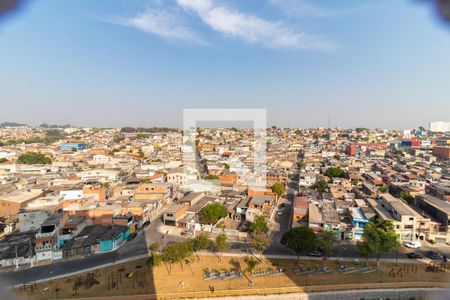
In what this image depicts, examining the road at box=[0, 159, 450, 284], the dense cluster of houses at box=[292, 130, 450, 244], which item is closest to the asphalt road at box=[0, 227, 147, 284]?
the road at box=[0, 159, 450, 284]

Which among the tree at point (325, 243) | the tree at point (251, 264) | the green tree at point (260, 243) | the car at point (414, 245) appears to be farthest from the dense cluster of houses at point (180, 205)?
the tree at point (251, 264)

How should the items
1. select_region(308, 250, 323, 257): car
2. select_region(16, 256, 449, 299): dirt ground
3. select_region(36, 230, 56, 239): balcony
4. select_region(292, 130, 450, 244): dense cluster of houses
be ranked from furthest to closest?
1. select_region(292, 130, 450, 244): dense cluster of houses
2. select_region(36, 230, 56, 239): balcony
3. select_region(308, 250, 323, 257): car
4. select_region(16, 256, 449, 299): dirt ground

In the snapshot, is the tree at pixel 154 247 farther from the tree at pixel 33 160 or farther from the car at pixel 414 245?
the tree at pixel 33 160

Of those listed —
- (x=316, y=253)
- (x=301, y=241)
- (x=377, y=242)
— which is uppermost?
(x=377, y=242)

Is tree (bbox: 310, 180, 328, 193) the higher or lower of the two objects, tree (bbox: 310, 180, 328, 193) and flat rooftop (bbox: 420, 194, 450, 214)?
the lower

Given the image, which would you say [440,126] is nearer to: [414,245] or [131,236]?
[414,245]

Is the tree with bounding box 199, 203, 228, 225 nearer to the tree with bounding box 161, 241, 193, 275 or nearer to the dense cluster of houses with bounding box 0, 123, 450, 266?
the dense cluster of houses with bounding box 0, 123, 450, 266

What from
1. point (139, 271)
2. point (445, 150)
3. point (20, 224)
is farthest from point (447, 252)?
point (445, 150)

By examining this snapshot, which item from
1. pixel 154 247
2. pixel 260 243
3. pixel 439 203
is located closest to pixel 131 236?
pixel 154 247

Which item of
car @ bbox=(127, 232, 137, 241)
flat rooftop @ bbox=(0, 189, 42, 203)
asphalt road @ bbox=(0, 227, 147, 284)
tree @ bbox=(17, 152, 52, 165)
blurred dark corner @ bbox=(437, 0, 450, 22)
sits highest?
blurred dark corner @ bbox=(437, 0, 450, 22)
